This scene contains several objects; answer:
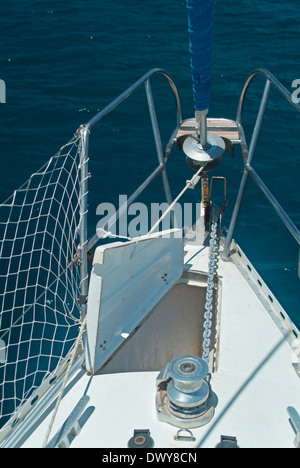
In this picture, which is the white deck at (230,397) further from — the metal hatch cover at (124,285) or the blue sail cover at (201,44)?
the blue sail cover at (201,44)

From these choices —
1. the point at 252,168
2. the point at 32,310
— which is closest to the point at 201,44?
the point at 252,168

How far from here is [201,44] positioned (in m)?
2.38

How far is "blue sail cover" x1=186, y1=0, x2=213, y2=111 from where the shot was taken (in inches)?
85.8

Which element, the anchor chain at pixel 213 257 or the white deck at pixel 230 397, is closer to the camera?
the white deck at pixel 230 397

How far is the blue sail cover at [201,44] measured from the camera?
2.18 meters

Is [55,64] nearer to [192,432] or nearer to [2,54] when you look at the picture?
[2,54]

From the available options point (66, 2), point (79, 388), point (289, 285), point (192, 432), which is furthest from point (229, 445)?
point (66, 2)

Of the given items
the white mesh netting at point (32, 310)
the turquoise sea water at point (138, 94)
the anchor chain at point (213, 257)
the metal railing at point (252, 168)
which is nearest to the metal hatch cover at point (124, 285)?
the anchor chain at point (213, 257)

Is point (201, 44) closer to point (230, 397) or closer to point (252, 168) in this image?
point (252, 168)

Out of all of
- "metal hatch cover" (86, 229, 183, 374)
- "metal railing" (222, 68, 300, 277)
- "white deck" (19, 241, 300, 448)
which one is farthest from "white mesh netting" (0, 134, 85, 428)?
"white deck" (19, 241, 300, 448)

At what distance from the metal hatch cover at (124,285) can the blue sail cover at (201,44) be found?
80cm

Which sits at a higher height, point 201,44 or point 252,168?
point 252,168

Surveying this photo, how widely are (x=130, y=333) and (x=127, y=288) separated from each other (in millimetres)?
280

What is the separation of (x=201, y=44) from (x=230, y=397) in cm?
157
